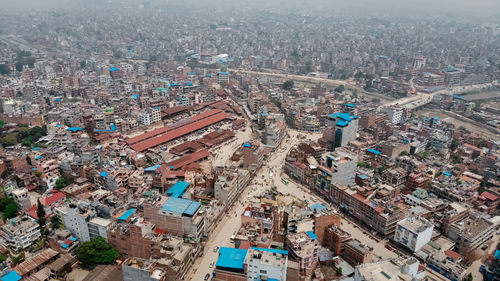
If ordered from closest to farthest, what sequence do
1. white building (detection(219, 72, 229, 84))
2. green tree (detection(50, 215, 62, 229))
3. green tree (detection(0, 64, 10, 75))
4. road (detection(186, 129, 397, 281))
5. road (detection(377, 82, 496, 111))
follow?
road (detection(186, 129, 397, 281)) < green tree (detection(50, 215, 62, 229)) < road (detection(377, 82, 496, 111)) < white building (detection(219, 72, 229, 84)) < green tree (detection(0, 64, 10, 75))

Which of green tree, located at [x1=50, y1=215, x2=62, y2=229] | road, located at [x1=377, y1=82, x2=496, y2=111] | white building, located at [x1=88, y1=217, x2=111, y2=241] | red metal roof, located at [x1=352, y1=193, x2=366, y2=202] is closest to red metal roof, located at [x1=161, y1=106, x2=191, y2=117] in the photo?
green tree, located at [x1=50, y1=215, x2=62, y2=229]

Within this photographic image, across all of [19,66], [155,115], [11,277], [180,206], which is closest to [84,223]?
[11,277]

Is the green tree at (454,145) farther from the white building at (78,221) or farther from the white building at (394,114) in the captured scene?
the white building at (78,221)

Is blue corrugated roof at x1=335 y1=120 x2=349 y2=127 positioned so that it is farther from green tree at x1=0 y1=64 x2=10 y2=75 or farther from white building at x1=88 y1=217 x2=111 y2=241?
green tree at x1=0 y1=64 x2=10 y2=75

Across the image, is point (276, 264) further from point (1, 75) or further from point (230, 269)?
point (1, 75)

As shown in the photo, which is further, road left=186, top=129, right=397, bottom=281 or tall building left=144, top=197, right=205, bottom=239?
tall building left=144, top=197, right=205, bottom=239
